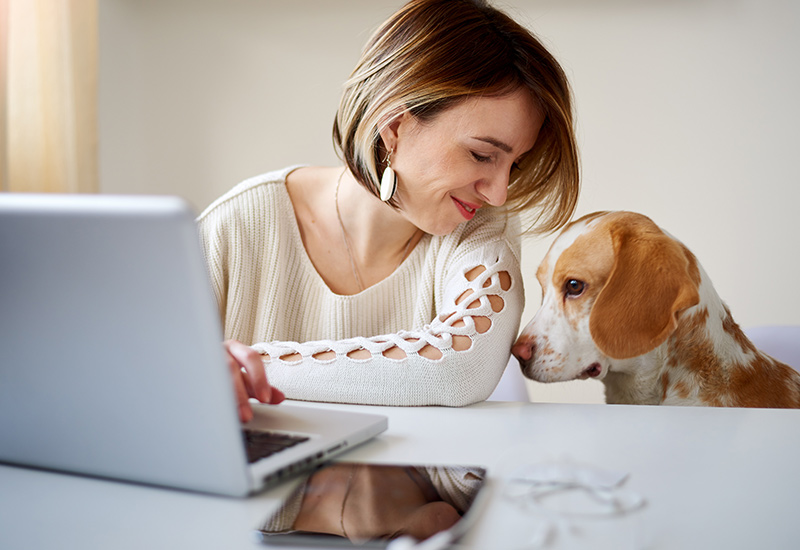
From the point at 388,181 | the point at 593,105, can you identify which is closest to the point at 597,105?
the point at 593,105

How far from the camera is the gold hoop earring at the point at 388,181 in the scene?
46.6 inches

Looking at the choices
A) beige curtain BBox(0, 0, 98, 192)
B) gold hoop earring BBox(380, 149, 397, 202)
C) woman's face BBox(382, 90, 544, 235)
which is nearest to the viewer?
woman's face BBox(382, 90, 544, 235)

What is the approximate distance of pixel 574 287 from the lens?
3.47ft

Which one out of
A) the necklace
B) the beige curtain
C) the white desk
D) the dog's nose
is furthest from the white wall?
the white desk

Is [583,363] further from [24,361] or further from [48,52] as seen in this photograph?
[48,52]

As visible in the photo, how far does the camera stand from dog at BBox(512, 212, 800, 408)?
98 centimetres

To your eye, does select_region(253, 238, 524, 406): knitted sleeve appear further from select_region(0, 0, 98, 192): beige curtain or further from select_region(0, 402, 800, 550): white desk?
select_region(0, 0, 98, 192): beige curtain

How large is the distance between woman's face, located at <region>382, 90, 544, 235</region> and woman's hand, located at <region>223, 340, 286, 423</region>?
510 mm

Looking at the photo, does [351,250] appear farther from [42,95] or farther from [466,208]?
[42,95]

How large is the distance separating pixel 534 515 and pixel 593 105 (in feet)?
6.81

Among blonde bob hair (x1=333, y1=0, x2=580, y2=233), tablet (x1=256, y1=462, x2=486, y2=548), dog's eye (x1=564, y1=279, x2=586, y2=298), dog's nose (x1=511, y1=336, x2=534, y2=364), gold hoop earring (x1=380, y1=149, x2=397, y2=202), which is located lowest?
dog's nose (x1=511, y1=336, x2=534, y2=364)

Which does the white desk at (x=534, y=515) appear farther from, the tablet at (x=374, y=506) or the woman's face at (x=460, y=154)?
Result: the woman's face at (x=460, y=154)

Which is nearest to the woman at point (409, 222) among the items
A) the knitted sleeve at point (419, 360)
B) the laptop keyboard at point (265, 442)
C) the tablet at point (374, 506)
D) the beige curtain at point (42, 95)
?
the knitted sleeve at point (419, 360)

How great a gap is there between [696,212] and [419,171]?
60.3 inches
